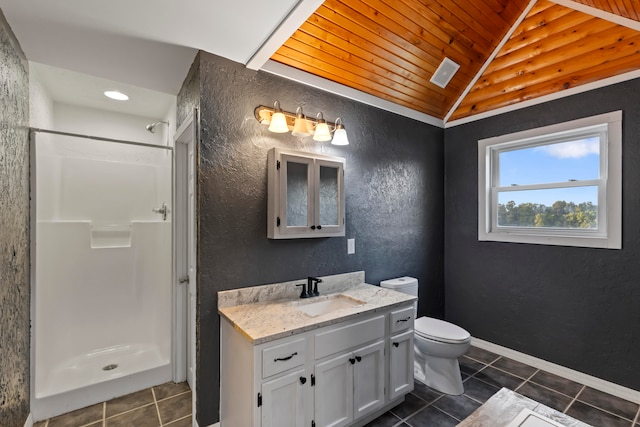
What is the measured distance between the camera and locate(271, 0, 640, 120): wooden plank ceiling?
203 cm

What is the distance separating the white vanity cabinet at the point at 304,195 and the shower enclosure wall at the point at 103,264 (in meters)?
1.16

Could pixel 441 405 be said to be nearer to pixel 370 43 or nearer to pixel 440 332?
pixel 440 332

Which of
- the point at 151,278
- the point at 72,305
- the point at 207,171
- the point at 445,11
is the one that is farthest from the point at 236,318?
the point at 445,11

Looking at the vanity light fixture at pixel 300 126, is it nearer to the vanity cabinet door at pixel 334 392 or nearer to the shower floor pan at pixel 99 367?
the vanity cabinet door at pixel 334 392

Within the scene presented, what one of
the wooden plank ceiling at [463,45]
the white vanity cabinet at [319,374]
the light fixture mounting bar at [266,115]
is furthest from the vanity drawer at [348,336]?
the wooden plank ceiling at [463,45]

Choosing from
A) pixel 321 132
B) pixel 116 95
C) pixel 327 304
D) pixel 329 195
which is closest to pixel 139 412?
pixel 327 304

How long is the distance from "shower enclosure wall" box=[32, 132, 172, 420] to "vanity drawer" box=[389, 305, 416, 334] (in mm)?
1871

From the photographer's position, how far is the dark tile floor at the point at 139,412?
6.29ft

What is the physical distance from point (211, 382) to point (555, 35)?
3573mm

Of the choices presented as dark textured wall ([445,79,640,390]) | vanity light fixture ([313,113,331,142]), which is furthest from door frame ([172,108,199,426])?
dark textured wall ([445,79,640,390])

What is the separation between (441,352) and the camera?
7.23 feet

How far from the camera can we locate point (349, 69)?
2.33 meters

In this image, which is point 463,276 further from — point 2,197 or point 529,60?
point 2,197

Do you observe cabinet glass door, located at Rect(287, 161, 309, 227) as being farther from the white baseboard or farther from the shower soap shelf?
the white baseboard
